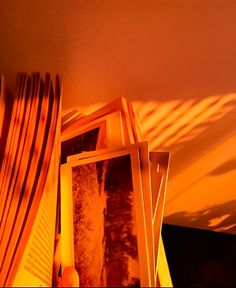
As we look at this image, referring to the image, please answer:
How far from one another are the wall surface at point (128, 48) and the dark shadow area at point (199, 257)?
1.26 ft

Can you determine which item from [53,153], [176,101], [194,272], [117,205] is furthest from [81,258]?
[176,101]

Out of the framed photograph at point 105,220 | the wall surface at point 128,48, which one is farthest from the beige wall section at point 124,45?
the framed photograph at point 105,220

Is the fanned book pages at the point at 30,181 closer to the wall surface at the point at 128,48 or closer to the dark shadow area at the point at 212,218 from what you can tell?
the wall surface at the point at 128,48

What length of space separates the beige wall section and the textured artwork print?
33cm

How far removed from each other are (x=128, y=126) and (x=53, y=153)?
231mm

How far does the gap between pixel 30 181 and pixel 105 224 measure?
0.75 ft

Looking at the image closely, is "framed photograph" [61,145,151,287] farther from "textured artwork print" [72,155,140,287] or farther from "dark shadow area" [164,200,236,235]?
"dark shadow area" [164,200,236,235]

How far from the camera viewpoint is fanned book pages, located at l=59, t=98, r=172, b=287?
69cm

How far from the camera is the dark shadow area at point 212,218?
4.02ft

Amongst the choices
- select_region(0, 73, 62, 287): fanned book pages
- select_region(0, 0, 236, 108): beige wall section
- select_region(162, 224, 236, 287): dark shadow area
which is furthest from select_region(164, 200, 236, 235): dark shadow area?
select_region(0, 73, 62, 287): fanned book pages

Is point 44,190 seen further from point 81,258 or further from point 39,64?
point 39,64

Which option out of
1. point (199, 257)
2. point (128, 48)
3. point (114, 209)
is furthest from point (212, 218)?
point (128, 48)

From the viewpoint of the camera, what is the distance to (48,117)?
2.84 ft

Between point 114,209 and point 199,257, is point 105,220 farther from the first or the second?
point 199,257
